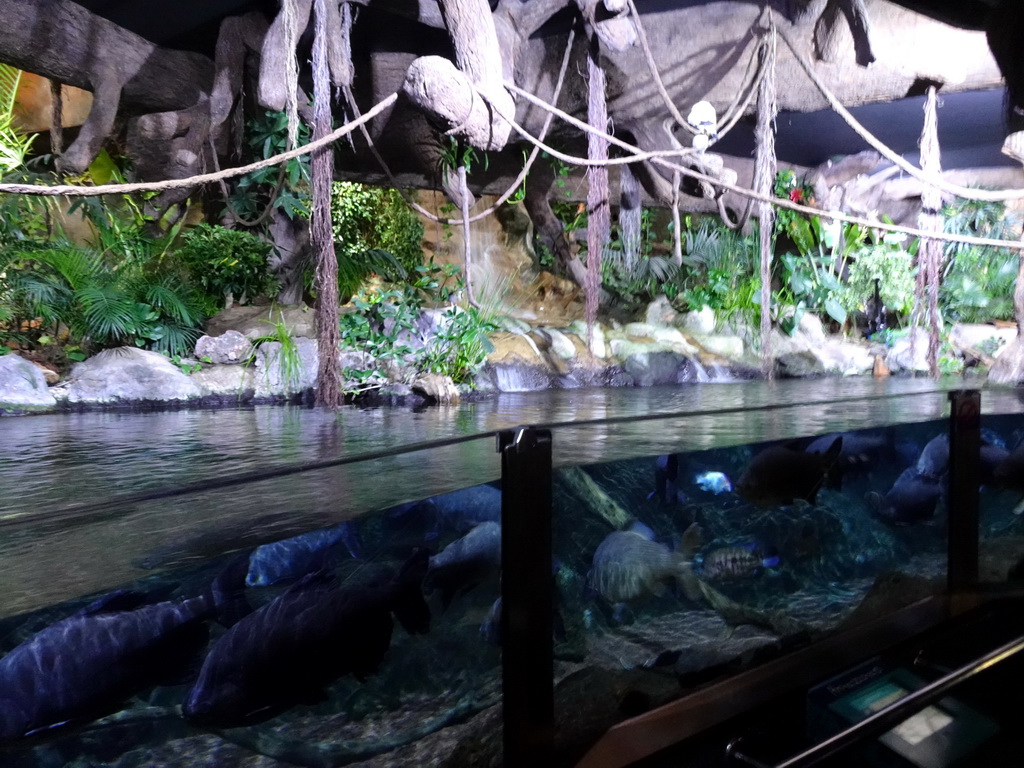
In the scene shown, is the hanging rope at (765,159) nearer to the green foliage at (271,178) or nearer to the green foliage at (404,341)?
the green foliage at (404,341)

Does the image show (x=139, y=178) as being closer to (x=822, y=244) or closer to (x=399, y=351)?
(x=399, y=351)

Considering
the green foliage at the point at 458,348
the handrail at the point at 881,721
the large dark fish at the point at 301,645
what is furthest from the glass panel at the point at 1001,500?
the green foliage at the point at 458,348

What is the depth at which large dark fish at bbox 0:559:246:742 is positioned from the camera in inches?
38.3

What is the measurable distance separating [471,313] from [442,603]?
3899 mm

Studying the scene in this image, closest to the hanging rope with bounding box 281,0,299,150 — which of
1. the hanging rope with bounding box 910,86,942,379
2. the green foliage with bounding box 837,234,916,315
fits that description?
the hanging rope with bounding box 910,86,942,379

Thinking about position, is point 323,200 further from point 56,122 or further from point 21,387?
point 56,122

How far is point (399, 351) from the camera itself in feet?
16.2

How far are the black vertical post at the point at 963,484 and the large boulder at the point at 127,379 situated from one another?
4.18m

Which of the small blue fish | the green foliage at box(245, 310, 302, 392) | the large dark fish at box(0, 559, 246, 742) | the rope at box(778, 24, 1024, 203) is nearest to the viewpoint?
the large dark fish at box(0, 559, 246, 742)

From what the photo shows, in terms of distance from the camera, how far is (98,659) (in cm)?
103

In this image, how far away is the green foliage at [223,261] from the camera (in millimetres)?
5355

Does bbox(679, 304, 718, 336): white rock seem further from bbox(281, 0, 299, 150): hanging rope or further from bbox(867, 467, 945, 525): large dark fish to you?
bbox(867, 467, 945, 525): large dark fish

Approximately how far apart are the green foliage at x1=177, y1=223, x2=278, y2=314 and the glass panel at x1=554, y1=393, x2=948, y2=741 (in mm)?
4491

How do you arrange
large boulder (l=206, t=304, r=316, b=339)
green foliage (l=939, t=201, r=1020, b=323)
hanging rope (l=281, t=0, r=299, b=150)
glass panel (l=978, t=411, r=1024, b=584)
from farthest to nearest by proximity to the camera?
green foliage (l=939, t=201, r=1020, b=323) < large boulder (l=206, t=304, r=316, b=339) < hanging rope (l=281, t=0, r=299, b=150) < glass panel (l=978, t=411, r=1024, b=584)
